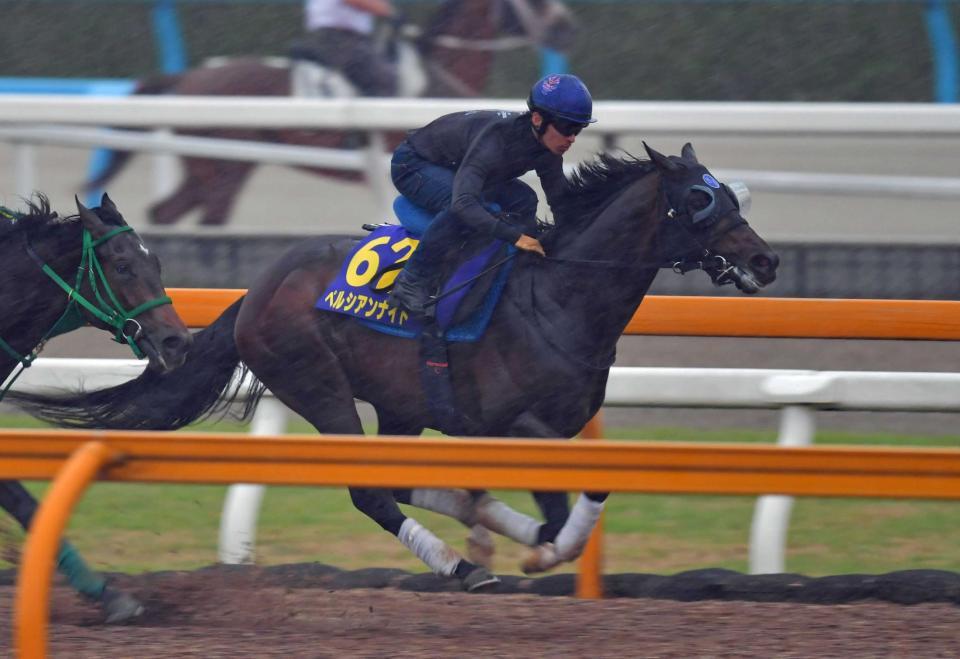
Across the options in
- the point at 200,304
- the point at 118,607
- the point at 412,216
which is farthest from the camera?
the point at 200,304

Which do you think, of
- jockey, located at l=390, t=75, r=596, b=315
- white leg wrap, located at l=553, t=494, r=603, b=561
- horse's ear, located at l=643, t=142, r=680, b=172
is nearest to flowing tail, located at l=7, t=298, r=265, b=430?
jockey, located at l=390, t=75, r=596, b=315

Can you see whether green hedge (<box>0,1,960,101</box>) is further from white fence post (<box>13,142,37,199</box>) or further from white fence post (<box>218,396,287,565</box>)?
white fence post (<box>218,396,287,565</box>)

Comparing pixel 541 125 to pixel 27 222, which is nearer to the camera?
pixel 27 222

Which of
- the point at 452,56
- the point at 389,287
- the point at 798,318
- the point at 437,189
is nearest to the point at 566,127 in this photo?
the point at 437,189

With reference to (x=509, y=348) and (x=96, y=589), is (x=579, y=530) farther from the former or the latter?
(x=96, y=589)

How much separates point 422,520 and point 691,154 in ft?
6.48

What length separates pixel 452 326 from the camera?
4641 mm

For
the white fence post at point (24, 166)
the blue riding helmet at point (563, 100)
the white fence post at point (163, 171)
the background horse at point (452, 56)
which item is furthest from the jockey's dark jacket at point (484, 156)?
the background horse at point (452, 56)

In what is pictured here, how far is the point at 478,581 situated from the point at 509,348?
73 cm

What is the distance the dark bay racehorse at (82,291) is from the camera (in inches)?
173

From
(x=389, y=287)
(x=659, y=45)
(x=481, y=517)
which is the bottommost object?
(x=481, y=517)

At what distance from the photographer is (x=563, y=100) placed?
448cm

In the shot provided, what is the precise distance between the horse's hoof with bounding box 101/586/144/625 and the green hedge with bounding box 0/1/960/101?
760 centimetres

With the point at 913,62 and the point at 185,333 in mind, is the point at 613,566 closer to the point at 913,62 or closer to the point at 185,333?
the point at 185,333
